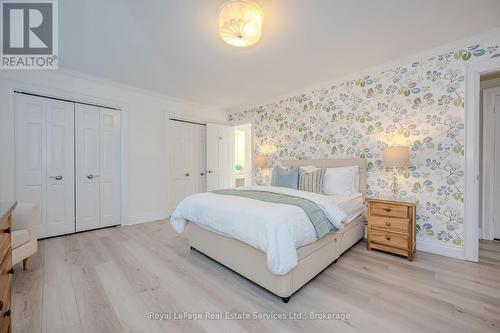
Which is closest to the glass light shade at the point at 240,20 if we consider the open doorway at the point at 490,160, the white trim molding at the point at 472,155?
the white trim molding at the point at 472,155

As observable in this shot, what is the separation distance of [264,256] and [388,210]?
1.67 meters

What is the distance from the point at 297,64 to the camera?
288 centimetres

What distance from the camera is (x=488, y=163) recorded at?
2.96m

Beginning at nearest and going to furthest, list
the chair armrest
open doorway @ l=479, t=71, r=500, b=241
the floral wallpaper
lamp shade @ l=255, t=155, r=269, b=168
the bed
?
the bed < the chair armrest < the floral wallpaper < open doorway @ l=479, t=71, r=500, b=241 < lamp shade @ l=255, t=155, r=269, b=168

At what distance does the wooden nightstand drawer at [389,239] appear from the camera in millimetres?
2336

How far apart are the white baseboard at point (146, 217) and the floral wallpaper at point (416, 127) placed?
3153mm

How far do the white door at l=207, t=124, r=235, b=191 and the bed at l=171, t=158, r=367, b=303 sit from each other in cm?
234

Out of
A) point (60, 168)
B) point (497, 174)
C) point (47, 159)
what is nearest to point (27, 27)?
point (47, 159)

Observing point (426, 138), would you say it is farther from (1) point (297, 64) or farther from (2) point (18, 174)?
(2) point (18, 174)

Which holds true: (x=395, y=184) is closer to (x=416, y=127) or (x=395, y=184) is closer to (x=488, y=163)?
(x=416, y=127)

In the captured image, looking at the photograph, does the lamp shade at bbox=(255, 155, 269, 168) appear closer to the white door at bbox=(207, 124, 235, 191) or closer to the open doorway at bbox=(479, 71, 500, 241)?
the white door at bbox=(207, 124, 235, 191)

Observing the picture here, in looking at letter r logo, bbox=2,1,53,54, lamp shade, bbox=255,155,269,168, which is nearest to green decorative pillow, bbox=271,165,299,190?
lamp shade, bbox=255,155,269,168

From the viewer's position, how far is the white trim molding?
2.26m

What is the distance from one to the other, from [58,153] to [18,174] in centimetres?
50
